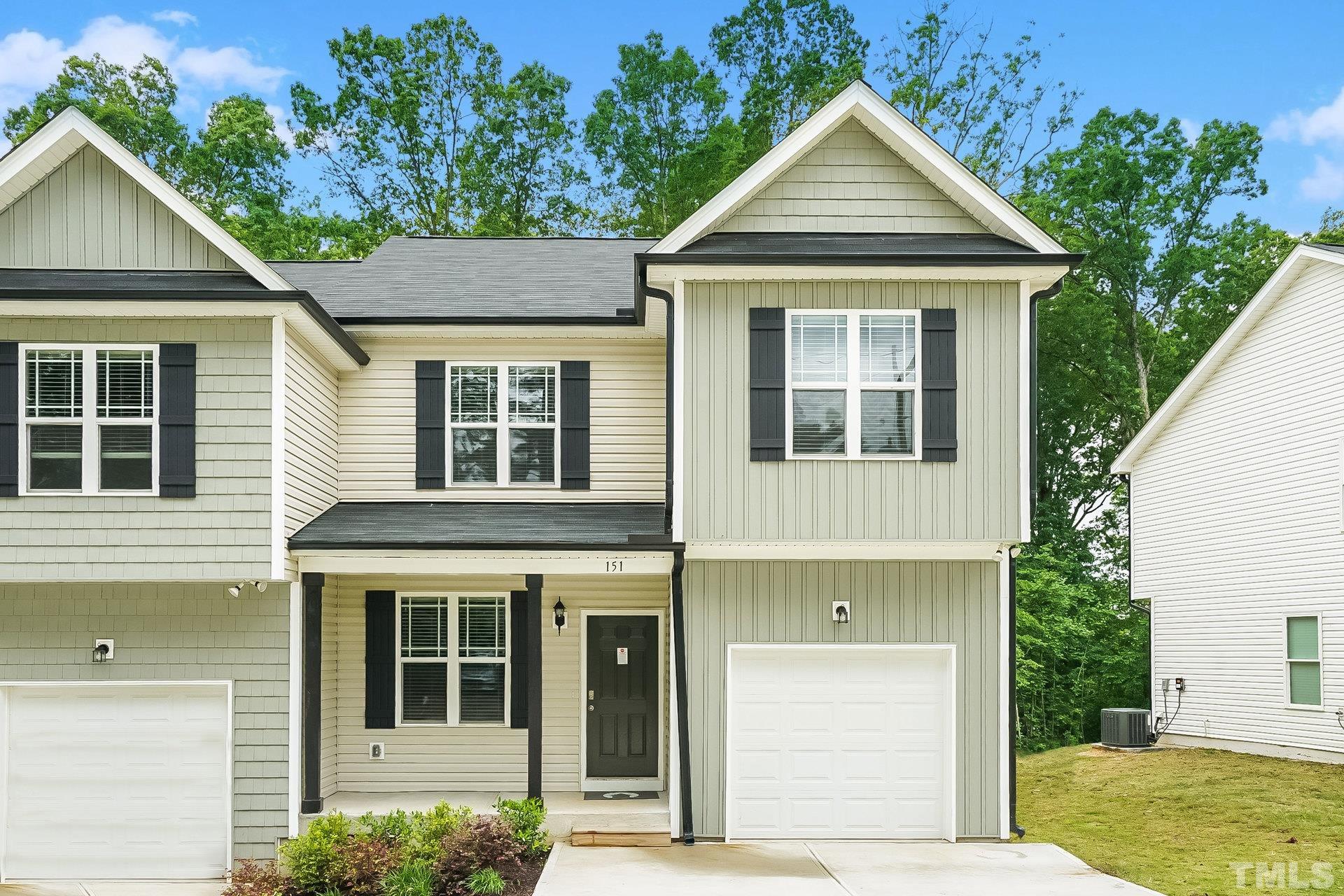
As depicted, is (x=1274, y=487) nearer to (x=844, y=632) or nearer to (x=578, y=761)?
(x=844, y=632)

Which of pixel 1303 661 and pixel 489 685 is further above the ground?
pixel 489 685

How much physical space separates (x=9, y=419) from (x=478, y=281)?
545 centimetres

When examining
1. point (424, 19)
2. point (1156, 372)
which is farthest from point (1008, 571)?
point (424, 19)

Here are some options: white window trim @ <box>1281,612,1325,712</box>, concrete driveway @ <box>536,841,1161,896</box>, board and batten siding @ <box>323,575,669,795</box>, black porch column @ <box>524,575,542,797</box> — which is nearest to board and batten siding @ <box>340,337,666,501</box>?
board and batten siding @ <box>323,575,669,795</box>

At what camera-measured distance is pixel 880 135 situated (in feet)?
39.5

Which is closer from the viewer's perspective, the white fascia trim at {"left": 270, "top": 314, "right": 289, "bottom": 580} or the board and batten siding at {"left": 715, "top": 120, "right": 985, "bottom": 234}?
the white fascia trim at {"left": 270, "top": 314, "right": 289, "bottom": 580}

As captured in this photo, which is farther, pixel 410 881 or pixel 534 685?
pixel 534 685

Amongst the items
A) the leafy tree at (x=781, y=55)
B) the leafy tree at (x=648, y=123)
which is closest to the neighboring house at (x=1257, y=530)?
the leafy tree at (x=781, y=55)

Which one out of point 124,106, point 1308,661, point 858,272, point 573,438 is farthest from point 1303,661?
point 124,106

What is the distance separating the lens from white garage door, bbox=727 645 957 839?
11992 mm

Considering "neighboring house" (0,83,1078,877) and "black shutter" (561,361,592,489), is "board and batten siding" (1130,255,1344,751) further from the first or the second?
"black shutter" (561,361,592,489)

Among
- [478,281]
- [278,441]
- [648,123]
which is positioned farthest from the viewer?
Result: [648,123]

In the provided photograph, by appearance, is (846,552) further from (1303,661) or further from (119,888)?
(1303,661)

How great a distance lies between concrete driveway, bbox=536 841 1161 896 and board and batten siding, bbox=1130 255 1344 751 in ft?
25.1
